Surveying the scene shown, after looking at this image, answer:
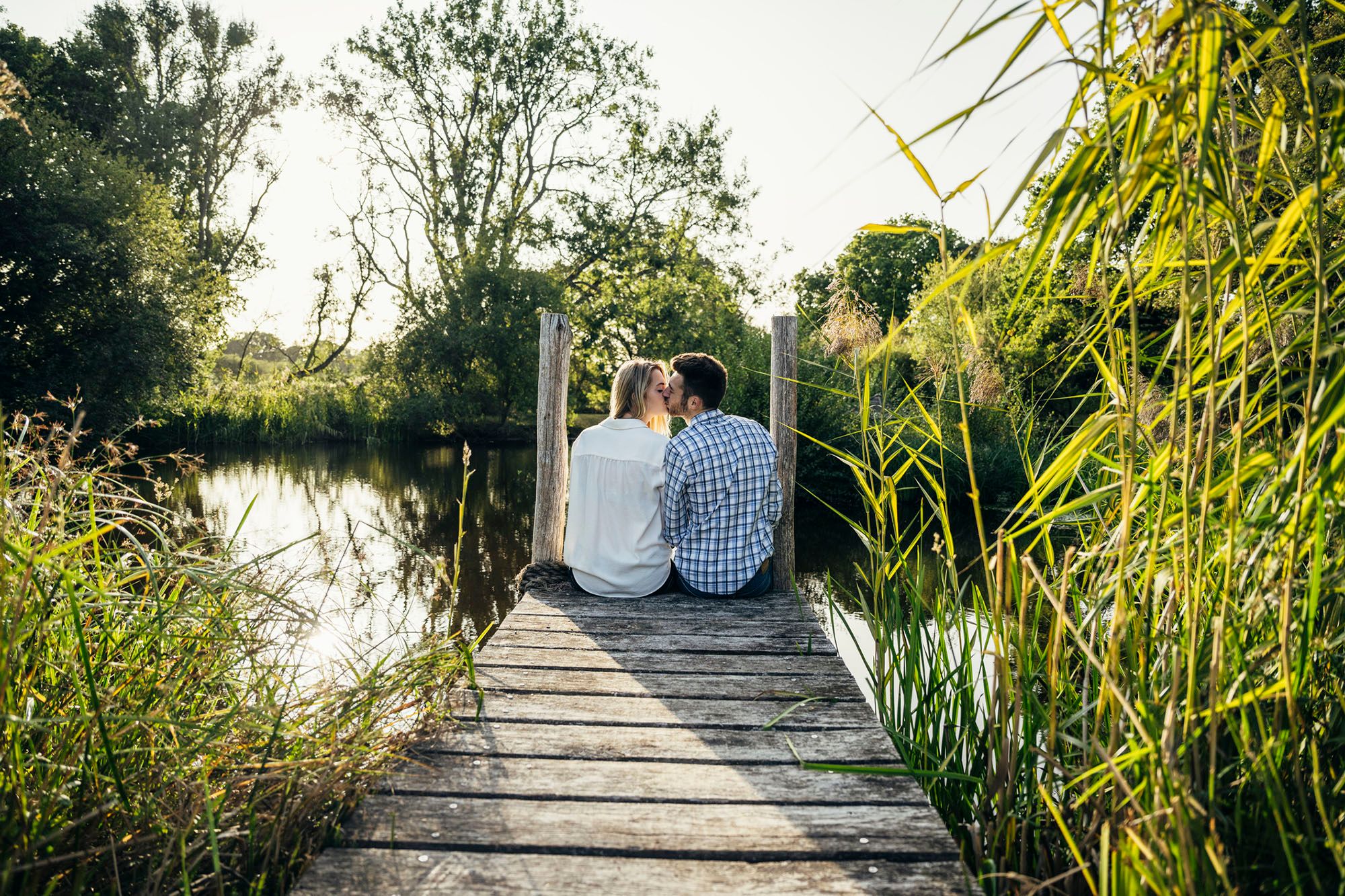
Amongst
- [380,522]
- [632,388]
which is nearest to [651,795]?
[632,388]

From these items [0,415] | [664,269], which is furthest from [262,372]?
[0,415]

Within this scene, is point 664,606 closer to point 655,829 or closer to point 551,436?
point 551,436

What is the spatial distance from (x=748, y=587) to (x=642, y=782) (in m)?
1.84

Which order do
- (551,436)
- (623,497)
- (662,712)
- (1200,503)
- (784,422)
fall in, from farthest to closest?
(551,436) < (784,422) < (623,497) < (662,712) < (1200,503)

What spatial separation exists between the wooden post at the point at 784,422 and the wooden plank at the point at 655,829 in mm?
2218

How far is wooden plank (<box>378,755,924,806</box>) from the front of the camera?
1851mm

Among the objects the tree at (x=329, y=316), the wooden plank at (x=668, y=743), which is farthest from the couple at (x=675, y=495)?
the tree at (x=329, y=316)

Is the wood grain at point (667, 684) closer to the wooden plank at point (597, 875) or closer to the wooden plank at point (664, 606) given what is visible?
the wooden plank at point (664, 606)

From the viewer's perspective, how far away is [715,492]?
3514 millimetres

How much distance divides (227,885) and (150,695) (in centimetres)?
49

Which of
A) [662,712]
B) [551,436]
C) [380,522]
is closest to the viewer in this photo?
[662,712]

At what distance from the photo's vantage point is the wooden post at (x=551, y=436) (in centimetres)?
426

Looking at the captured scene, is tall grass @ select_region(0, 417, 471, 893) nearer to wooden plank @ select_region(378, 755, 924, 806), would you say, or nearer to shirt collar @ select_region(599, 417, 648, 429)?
wooden plank @ select_region(378, 755, 924, 806)

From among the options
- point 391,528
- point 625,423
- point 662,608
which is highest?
point 625,423
